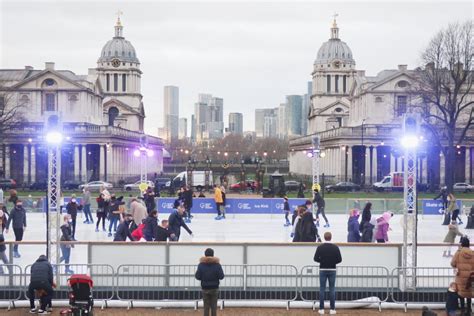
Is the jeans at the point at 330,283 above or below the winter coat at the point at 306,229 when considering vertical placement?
below

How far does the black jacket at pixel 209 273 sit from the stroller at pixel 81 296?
212cm

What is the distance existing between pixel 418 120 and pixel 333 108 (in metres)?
120

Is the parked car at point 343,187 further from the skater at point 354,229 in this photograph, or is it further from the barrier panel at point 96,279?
the barrier panel at point 96,279

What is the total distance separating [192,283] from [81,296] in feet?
10.4

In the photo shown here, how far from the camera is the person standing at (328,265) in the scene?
49.0 feet

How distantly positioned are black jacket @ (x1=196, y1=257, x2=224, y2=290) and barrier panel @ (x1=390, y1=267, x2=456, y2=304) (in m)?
4.40

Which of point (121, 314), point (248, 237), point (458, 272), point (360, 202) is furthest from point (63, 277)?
point (360, 202)

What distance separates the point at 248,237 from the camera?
28172 mm

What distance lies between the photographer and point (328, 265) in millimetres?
14906

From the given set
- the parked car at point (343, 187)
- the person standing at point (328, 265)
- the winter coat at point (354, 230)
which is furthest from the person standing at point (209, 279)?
the parked car at point (343, 187)

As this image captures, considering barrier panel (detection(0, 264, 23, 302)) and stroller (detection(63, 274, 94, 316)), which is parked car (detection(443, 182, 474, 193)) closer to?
barrier panel (detection(0, 264, 23, 302))

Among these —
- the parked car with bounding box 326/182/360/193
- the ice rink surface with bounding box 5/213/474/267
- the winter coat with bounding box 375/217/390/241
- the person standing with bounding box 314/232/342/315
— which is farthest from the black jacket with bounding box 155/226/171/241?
the parked car with bounding box 326/182/360/193

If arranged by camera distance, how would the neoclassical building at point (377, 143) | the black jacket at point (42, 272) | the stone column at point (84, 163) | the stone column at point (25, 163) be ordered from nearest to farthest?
the black jacket at point (42, 272) → the neoclassical building at point (377, 143) → the stone column at point (84, 163) → the stone column at point (25, 163)

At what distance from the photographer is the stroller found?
13.6 meters
